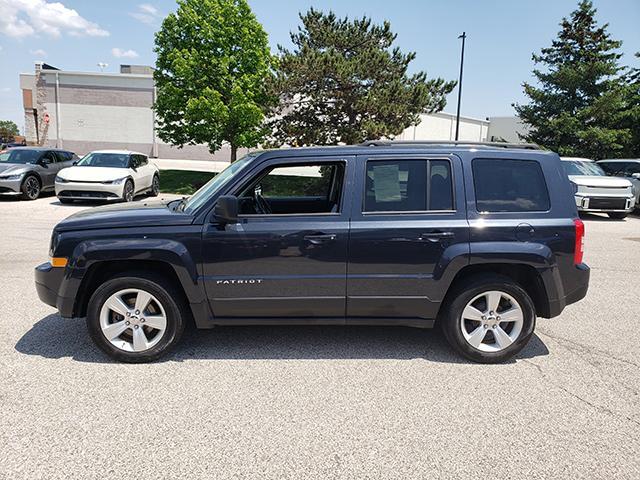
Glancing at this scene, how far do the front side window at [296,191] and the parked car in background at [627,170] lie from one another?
14007mm

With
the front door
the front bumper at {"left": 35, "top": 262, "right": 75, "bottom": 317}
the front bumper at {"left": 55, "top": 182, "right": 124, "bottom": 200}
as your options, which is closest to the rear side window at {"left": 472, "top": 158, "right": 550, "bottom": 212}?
the front door

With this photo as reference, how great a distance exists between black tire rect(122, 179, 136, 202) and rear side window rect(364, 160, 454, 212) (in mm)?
11121

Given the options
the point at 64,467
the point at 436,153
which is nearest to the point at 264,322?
the point at 64,467

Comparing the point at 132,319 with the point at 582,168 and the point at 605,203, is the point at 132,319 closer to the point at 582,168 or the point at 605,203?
the point at 605,203

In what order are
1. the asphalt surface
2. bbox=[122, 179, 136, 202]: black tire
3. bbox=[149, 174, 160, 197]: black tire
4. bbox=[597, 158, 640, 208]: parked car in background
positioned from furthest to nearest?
bbox=[149, 174, 160, 197]: black tire → bbox=[597, 158, 640, 208]: parked car in background → bbox=[122, 179, 136, 202]: black tire → the asphalt surface

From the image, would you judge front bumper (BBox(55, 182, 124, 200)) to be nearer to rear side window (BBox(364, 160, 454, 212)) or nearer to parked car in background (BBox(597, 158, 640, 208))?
rear side window (BBox(364, 160, 454, 212))

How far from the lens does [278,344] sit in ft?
13.5

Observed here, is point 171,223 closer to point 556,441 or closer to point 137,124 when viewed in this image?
point 556,441

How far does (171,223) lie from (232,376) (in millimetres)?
1304

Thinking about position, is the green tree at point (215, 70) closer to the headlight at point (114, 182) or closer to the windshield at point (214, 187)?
the headlight at point (114, 182)

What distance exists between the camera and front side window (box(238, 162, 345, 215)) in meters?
3.86

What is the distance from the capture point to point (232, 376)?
3.52 meters

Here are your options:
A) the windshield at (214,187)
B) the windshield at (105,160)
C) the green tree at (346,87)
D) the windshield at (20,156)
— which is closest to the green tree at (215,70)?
the green tree at (346,87)

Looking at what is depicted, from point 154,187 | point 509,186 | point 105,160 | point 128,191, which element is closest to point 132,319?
point 509,186
